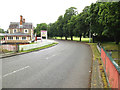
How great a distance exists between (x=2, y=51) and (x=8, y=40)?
29.4m

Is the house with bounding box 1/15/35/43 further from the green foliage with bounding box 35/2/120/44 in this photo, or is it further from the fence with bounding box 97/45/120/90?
the fence with bounding box 97/45/120/90

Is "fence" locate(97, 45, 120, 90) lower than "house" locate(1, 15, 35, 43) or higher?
lower

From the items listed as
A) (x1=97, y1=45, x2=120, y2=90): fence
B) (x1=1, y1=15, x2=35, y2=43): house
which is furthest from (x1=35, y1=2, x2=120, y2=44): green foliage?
(x1=1, y1=15, x2=35, y2=43): house

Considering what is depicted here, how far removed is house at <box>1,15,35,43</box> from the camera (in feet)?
147

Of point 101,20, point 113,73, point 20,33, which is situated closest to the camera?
point 113,73

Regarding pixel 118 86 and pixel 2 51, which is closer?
pixel 118 86

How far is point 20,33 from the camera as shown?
157 ft

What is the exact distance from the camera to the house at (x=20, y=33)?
4491 centimetres

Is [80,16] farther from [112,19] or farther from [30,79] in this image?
[30,79]

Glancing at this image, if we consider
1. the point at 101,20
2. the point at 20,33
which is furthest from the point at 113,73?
the point at 20,33

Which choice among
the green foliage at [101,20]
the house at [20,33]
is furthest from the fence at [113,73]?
the house at [20,33]

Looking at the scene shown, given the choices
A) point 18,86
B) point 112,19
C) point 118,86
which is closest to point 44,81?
point 18,86

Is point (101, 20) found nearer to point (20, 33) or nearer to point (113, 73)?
point (113, 73)

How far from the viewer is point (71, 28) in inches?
2072
